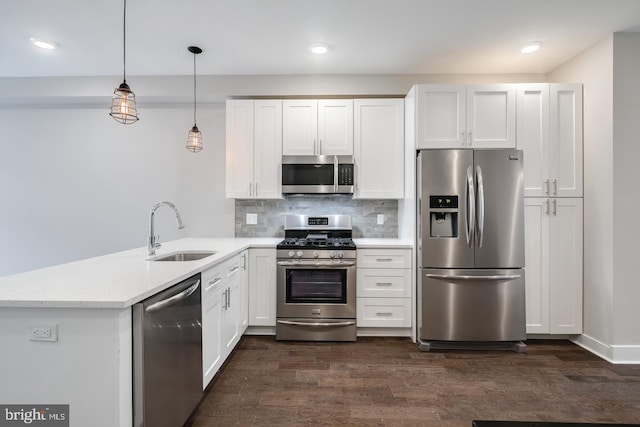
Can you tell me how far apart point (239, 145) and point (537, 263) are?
321 centimetres

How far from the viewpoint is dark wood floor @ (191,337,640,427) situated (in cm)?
191

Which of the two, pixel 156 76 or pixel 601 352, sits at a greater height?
pixel 156 76

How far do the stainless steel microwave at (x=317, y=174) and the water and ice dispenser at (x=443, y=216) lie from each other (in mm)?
874

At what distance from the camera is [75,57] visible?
3000mm

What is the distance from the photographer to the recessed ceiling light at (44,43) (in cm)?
268

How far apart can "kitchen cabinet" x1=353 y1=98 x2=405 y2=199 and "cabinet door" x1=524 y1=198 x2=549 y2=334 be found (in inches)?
47.8

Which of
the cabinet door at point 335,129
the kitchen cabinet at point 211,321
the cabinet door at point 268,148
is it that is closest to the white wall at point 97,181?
the cabinet door at point 268,148

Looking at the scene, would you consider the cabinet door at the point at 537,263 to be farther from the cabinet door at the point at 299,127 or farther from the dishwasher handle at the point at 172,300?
the dishwasher handle at the point at 172,300

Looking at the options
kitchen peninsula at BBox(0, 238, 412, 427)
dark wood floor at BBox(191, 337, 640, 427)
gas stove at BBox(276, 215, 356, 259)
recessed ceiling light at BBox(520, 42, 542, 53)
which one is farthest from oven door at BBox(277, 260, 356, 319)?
recessed ceiling light at BBox(520, 42, 542, 53)

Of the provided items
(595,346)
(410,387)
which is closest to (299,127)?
(410,387)

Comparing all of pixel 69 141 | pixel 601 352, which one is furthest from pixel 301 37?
pixel 601 352

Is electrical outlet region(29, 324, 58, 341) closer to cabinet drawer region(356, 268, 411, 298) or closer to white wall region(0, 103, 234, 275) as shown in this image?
cabinet drawer region(356, 268, 411, 298)

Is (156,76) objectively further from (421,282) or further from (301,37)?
(421,282)

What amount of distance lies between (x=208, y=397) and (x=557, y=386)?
2.49m
